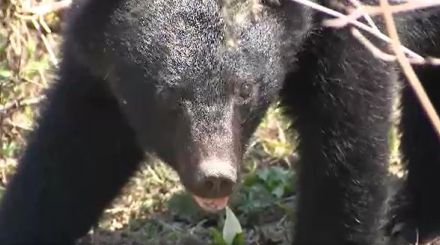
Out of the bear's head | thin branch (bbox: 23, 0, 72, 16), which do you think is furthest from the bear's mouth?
thin branch (bbox: 23, 0, 72, 16)

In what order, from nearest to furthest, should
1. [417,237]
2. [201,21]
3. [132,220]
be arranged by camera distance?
[201,21], [417,237], [132,220]

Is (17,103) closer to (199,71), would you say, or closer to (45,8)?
(45,8)

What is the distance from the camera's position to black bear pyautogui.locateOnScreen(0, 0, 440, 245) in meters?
3.41

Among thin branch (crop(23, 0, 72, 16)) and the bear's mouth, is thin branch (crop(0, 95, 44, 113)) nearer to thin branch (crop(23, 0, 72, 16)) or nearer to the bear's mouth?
thin branch (crop(23, 0, 72, 16))

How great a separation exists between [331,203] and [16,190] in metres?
1.22

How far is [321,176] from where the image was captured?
4.04 metres

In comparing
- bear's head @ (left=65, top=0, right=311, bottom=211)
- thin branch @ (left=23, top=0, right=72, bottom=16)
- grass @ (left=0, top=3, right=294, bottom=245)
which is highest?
bear's head @ (left=65, top=0, right=311, bottom=211)

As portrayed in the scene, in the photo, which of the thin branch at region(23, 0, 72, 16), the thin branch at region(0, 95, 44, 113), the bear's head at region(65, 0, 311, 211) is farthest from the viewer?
the thin branch at region(0, 95, 44, 113)

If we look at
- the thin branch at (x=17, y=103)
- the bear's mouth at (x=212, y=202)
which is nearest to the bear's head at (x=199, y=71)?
the bear's mouth at (x=212, y=202)

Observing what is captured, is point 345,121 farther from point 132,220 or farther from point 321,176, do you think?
point 132,220

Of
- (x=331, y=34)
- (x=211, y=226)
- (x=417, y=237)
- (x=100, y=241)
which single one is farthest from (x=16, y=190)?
(x=417, y=237)

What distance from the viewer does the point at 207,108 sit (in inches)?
134

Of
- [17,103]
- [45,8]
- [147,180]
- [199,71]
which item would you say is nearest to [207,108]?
[199,71]

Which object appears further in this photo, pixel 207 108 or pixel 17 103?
pixel 17 103
